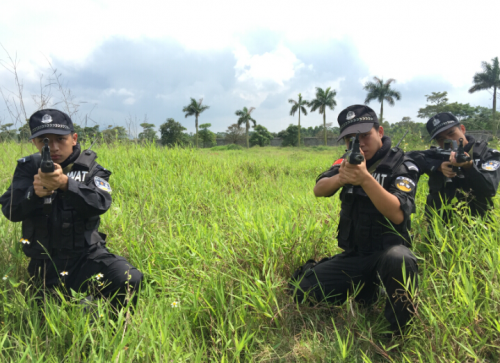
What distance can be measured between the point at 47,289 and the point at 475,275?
111 inches

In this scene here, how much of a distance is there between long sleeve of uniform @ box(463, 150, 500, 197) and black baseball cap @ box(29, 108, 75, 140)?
133 inches

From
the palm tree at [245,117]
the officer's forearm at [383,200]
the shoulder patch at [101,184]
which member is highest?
the palm tree at [245,117]

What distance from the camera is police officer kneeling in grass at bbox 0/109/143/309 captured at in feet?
6.52

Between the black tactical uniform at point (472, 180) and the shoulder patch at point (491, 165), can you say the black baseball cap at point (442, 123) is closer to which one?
the black tactical uniform at point (472, 180)

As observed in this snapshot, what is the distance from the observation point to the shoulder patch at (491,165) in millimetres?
2701

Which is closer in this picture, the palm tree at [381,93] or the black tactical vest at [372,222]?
the black tactical vest at [372,222]

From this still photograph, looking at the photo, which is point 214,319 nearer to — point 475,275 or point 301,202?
point 475,275

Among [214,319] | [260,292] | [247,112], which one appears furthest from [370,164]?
[247,112]

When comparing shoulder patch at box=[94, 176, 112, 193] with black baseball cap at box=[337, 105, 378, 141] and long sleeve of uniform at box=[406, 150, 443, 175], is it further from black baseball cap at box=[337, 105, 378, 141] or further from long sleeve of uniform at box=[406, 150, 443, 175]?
long sleeve of uniform at box=[406, 150, 443, 175]

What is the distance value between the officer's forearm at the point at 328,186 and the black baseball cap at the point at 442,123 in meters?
1.63

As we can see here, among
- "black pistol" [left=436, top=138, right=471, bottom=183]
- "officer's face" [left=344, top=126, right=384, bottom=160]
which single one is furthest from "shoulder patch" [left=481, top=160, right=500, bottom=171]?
"officer's face" [left=344, top=126, right=384, bottom=160]

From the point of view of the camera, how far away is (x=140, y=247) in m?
2.56

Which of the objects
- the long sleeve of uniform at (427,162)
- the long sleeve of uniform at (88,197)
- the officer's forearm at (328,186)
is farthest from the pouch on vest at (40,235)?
the long sleeve of uniform at (427,162)

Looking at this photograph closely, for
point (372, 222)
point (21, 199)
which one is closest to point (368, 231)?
point (372, 222)
